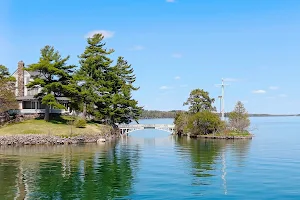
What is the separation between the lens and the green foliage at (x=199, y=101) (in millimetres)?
100856

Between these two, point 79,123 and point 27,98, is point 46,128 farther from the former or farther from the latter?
point 27,98

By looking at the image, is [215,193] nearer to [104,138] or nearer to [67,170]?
[67,170]

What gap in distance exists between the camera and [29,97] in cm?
7575

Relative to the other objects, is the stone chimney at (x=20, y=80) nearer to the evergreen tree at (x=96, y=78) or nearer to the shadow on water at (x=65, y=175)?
the evergreen tree at (x=96, y=78)

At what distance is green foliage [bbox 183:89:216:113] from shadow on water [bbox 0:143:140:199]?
5399 centimetres

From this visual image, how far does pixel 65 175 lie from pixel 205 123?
58.6m

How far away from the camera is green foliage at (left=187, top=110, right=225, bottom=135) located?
8638 cm

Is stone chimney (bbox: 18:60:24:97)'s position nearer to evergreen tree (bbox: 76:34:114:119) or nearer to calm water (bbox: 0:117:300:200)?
evergreen tree (bbox: 76:34:114:119)

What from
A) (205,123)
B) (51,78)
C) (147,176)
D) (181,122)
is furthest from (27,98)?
(147,176)

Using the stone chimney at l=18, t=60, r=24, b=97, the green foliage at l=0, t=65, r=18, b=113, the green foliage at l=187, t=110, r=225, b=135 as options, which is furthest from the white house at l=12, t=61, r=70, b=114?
the green foliage at l=187, t=110, r=225, b=135

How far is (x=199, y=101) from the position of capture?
101 m

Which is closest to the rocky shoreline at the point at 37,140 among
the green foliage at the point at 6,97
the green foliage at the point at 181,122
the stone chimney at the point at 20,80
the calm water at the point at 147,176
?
the green foliage at the point at 6,97

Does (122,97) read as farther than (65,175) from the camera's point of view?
Yes

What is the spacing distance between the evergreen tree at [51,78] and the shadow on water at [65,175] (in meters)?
19.2
